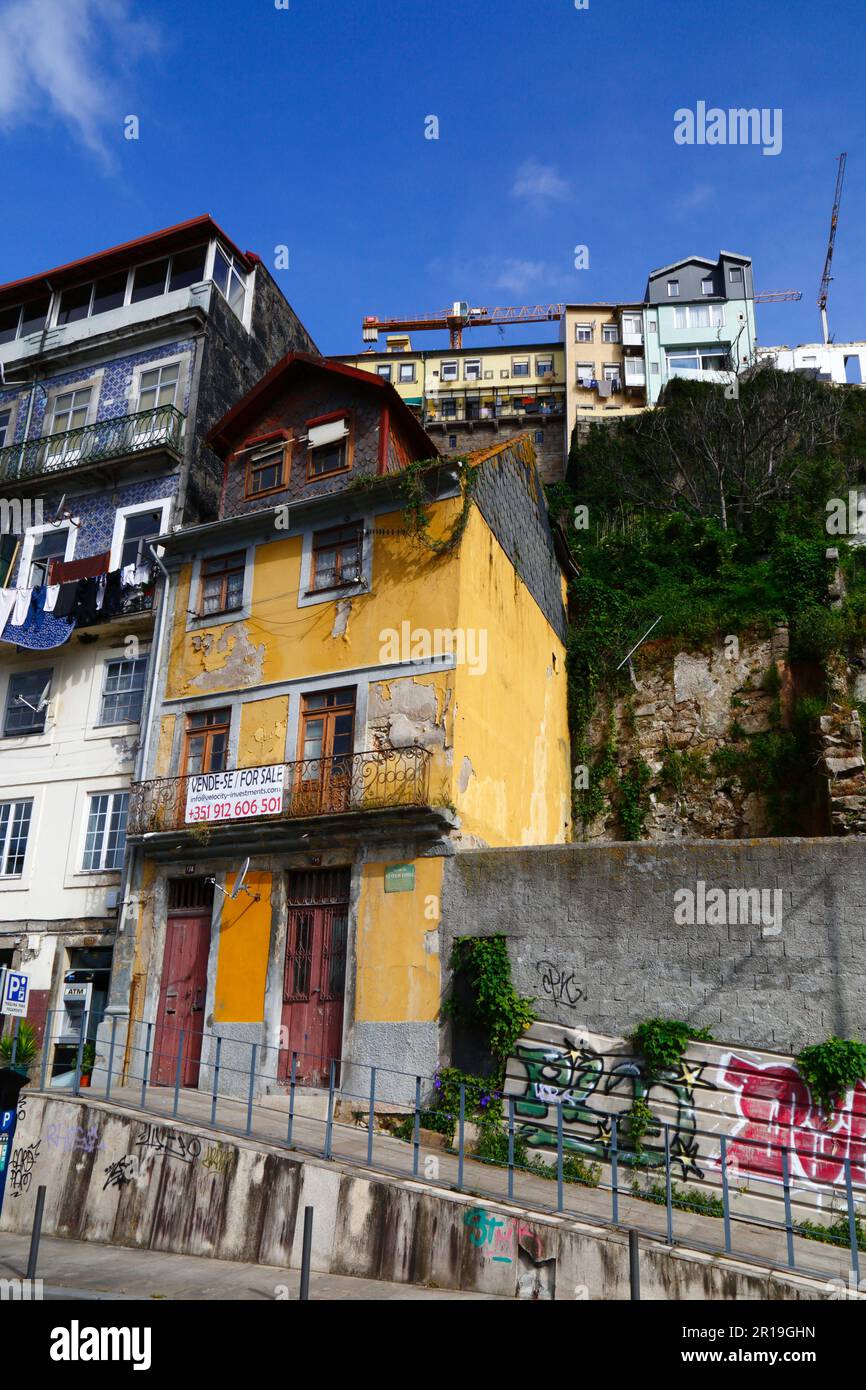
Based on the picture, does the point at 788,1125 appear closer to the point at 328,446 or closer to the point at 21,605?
the point at 328,446

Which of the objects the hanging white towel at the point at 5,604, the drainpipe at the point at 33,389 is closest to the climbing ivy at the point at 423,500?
the hanging white towel at the point at 5,604

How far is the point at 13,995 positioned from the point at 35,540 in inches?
536

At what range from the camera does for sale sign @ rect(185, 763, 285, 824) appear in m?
17.7

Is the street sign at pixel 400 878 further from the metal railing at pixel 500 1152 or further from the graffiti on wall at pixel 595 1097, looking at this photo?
the graffiti on wall at pixel 595 1097

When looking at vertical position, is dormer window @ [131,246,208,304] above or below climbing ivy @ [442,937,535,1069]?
above

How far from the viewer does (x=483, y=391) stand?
57.4 meters

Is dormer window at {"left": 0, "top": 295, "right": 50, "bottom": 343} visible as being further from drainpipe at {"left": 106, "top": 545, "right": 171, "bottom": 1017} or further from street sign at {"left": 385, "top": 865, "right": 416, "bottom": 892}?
street sign at {"left": 385, "top": 865, "right": 416, "bottom": 892}

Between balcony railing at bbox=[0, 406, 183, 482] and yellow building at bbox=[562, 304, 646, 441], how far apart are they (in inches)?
1202

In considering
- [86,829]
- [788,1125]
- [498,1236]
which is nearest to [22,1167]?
[498,1236]

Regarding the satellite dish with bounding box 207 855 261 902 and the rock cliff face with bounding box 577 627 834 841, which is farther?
the rock cliff face with bounding box 577 627 834 841

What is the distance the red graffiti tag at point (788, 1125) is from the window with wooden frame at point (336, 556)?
10.1 m

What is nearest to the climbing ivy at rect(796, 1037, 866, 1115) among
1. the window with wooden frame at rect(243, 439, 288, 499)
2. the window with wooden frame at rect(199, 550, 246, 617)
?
the window with wooden frame at rect(199, 550, 246, 617)

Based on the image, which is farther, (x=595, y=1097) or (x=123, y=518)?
(x=123, y=518)

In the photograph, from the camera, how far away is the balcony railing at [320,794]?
16.7 metres
